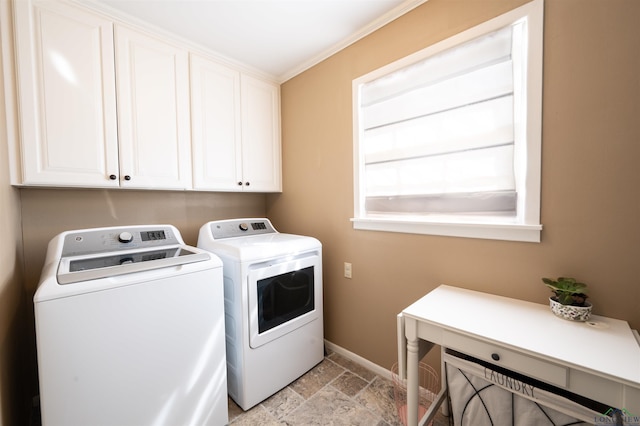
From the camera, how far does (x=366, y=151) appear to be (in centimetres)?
194

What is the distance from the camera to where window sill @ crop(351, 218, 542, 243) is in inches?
50.3

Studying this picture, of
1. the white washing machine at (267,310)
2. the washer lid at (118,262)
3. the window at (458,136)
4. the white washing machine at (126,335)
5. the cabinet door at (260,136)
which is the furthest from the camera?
the cabinet door at (260,136)

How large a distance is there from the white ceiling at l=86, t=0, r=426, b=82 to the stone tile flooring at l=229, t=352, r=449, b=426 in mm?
2444

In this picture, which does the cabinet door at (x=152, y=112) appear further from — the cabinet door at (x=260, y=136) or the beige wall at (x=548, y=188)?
the beige wall at (x=548, y=188)

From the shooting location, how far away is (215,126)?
2066 millimetres

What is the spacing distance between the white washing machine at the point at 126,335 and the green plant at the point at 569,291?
1.61 meters

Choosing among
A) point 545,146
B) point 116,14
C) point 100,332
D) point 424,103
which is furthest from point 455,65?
point 100,332

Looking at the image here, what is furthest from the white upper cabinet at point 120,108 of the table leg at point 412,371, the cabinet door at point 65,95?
the table leg at point 412,371

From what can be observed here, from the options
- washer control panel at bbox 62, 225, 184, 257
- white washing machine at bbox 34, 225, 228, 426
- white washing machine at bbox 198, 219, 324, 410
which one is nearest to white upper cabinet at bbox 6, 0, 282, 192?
washer control panel at bbox 62, 225, 184, 257

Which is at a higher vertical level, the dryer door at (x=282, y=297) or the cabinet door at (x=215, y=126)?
the cabinet door at (x=215, y=126)

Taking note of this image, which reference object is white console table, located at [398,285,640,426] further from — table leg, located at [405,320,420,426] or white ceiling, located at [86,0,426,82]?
white ceiling, located at [86,0,426,82]

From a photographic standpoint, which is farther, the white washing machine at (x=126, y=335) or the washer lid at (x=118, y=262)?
the washer lid at (x=118, y=262)

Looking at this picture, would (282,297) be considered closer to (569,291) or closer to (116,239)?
(116,239)

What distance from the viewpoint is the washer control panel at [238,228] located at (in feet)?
6.49
